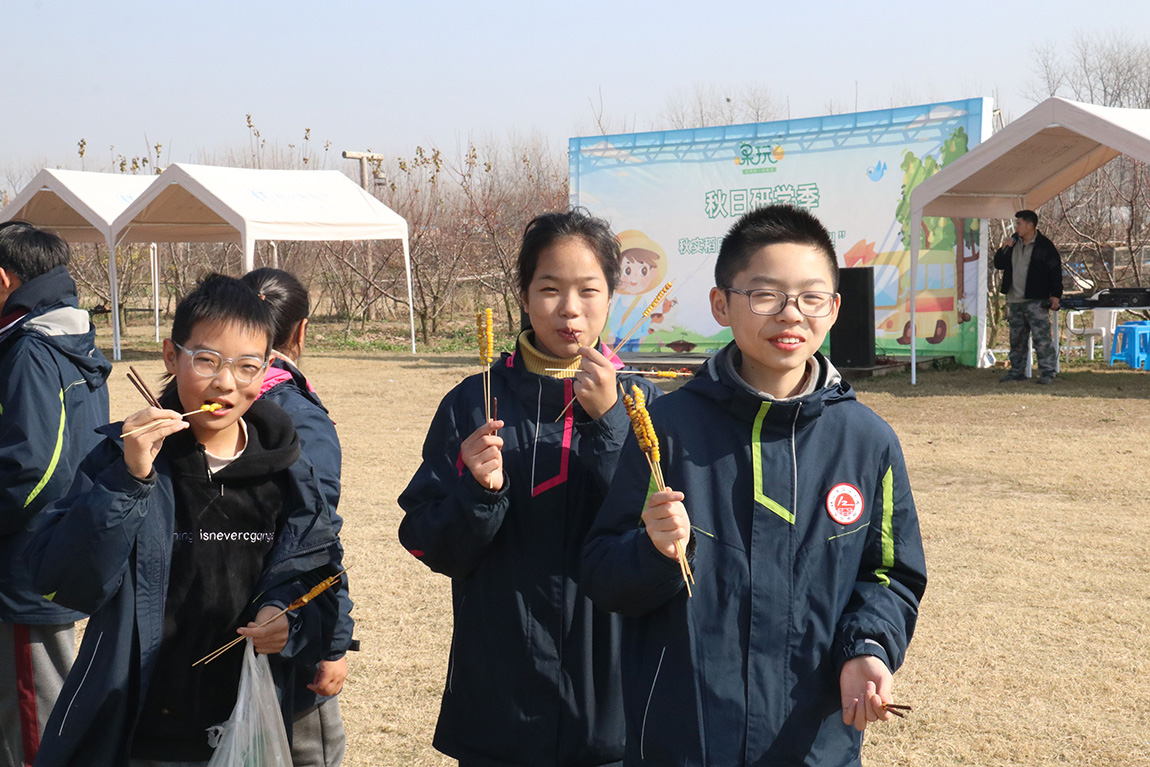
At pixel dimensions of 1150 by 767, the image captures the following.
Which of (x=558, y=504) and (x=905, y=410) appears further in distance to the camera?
(x=905, y=410)

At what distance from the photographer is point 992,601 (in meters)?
4.67

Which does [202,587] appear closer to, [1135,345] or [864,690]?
[864,690]

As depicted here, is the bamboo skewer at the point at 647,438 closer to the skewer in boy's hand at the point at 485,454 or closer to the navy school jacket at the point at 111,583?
the skewer in boy's hand at the point at 485,454

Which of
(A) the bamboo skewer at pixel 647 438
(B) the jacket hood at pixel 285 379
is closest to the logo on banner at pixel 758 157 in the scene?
(B) the jacket hood at pixel 285 379

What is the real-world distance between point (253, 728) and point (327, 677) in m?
0.37

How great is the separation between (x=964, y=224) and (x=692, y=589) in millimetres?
12156

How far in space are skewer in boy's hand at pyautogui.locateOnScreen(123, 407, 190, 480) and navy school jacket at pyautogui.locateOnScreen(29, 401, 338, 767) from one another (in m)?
0.02

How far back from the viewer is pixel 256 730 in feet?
6.56

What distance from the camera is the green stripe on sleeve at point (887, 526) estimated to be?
5.83ft

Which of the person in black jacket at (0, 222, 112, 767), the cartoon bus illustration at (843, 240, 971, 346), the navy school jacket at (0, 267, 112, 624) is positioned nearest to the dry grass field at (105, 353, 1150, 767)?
the person in black jacket at (0, 222, 112, 767)

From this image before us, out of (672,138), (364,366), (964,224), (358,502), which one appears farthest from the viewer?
(364,366)

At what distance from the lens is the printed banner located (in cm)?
1292

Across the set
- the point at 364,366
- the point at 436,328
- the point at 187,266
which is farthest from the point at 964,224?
the point at 187,266

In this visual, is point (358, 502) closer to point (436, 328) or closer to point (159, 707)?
point (159, 707)
